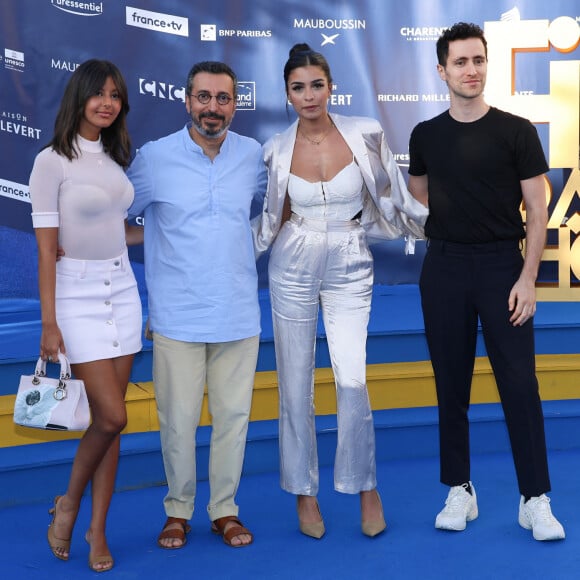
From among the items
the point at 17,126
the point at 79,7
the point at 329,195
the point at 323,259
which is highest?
the point at 79,7

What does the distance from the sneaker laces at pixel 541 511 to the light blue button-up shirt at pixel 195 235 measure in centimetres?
Answer: 109

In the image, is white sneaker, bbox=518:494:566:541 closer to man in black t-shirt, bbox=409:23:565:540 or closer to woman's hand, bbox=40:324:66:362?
man in black t-shirt, bbox=409:23:565:540

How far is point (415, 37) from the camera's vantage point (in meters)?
5.46

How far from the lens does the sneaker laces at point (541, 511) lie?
304 centimetres

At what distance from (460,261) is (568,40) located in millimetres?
2769

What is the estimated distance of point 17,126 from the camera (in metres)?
5.25

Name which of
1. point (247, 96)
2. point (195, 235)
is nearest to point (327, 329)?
point (195, 235)

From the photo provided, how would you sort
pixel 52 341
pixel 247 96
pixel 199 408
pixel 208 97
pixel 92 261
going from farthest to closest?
pixel 247 96
pixel 199 408
pixel 208 97
pixel 92 261
pixel 52 341

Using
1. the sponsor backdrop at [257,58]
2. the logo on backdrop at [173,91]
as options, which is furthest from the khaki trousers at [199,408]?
the logo on backdrop at [173,91]

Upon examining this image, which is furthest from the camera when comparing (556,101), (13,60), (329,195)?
(13,60)

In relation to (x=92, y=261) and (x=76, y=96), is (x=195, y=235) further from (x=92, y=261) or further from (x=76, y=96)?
(x=76, y=96)

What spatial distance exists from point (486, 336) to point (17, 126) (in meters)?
3.27

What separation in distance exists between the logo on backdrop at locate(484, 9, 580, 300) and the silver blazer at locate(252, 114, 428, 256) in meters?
1.92

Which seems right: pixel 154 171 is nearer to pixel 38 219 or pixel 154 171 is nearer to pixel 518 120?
pixel 38 219
